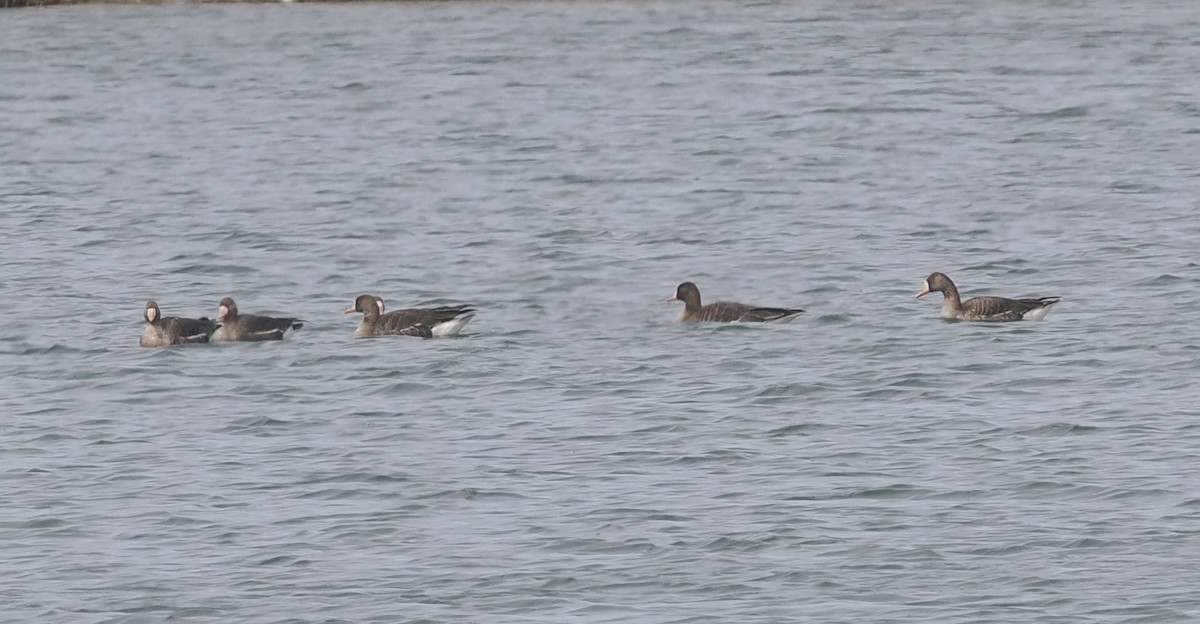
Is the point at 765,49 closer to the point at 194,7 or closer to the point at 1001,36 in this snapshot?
the point at 1001,36

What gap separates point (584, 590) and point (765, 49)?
1758 inches

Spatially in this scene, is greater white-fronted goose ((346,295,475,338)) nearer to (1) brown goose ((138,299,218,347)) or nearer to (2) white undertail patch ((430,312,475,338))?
(2) white undertail patch ((430,312,475,338))

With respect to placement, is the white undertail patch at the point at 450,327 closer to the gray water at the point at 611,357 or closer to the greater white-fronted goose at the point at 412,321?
the greater white-fronted goose at the point at 412,321

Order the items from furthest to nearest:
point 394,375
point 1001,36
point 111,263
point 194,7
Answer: point 194,7 < point 1001,36 < point 111,263 < point 394,375

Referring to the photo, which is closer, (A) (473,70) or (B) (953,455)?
(B) (953,455)

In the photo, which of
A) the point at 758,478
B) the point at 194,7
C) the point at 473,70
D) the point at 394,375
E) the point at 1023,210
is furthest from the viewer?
the point at 194,7

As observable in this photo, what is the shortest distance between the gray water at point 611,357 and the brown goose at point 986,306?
433 mm

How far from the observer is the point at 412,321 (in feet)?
83.2

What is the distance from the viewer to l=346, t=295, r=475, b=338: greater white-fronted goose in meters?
25.2

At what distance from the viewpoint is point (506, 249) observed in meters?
32.2

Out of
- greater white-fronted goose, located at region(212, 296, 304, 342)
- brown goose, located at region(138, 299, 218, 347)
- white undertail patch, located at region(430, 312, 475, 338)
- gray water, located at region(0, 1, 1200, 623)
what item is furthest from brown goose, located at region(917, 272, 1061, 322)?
brown goose, located at region(138, 299, 218, 347)

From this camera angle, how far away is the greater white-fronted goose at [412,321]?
2523cm

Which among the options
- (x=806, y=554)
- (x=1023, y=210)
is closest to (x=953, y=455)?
(x=806, y=554)

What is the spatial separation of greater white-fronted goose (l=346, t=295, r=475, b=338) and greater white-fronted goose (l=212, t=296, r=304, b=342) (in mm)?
819
